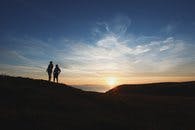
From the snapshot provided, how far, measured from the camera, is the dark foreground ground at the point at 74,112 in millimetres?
18656

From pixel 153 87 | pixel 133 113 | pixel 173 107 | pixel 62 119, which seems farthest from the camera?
pixel 153 87

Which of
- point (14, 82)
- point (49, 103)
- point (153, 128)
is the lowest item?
point (153, 128)

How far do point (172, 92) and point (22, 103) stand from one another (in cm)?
3405

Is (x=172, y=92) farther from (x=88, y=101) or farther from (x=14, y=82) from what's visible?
(x=14, y=82)

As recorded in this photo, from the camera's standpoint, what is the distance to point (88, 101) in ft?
92.2

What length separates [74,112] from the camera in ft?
74.5

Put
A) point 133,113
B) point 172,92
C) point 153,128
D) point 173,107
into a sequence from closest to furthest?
point 153,128
point 133,113
point 173,107
point 172,92

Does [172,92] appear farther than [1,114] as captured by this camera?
Yes

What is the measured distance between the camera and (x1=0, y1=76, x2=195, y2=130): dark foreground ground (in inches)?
734

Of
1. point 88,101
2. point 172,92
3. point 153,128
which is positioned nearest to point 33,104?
point 88,101

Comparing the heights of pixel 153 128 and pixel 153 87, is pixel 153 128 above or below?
below

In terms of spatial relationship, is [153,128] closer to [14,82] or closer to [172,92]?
[14,82]

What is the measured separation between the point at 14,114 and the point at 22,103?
449 cm

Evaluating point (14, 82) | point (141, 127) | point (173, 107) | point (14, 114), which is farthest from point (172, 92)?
point (14, 114)
